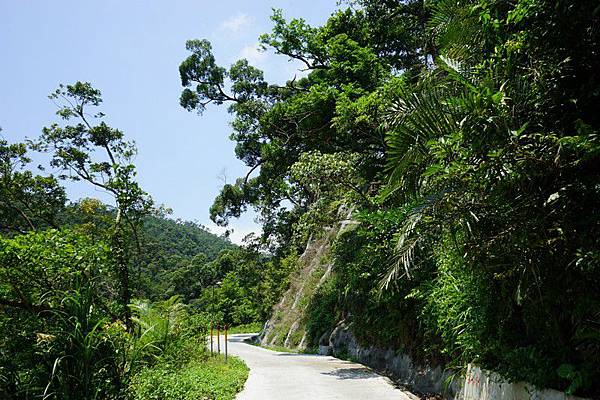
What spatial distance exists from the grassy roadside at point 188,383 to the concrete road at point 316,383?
0.97 ft

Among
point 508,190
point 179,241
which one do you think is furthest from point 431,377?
point 179,241

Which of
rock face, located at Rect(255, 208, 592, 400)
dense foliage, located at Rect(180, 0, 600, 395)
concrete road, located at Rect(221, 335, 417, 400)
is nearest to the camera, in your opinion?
dense foliage, located at Rect(180, 0, 600, 395)

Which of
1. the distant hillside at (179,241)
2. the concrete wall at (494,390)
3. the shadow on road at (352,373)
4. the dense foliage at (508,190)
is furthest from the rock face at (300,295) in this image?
the distant hillside at (179,241)

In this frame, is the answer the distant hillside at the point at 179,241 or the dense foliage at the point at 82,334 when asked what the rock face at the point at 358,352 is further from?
the distant hillside at the point at 179,241

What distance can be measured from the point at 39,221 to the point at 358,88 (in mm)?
11979

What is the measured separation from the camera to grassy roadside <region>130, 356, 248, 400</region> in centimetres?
666

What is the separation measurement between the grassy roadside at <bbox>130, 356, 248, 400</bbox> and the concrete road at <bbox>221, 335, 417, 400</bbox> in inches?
11.6

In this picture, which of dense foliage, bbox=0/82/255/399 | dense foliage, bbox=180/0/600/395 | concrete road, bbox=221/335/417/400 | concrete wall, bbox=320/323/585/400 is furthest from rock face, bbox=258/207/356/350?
dense foliage, bbox=180/0/600/395

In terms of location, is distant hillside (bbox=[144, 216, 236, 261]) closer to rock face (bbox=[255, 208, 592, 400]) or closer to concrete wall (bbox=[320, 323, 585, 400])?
rock face (bbox=[255, 208, 592, 400])

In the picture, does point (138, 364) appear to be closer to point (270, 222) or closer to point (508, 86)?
point (508, 86)

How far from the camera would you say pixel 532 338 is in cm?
516

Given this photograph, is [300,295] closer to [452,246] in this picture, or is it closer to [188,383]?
[188,383]

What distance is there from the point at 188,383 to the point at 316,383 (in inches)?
109

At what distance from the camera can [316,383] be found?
361 inches
